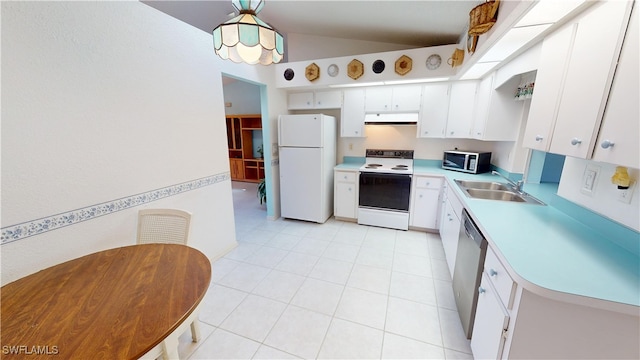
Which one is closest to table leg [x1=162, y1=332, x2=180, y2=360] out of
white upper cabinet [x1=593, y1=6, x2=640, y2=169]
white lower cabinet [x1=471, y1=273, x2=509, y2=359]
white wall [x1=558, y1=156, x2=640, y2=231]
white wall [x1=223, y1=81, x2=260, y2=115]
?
white lower cabinet [x1=471, y1=273, x2=509, y2=359]

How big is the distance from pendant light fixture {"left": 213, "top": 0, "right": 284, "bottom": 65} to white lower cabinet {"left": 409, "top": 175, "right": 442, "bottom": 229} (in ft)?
Result: 8.12

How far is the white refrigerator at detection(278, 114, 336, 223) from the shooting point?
328 centimetres

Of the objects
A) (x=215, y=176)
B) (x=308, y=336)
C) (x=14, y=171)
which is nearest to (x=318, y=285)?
(x=308, y=336)

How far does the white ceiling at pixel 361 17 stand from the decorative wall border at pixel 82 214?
2.26m

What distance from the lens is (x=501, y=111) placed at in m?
2.47

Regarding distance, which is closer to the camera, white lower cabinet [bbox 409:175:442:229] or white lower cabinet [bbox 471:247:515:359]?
white lower cabinet [bbox 471:247:515:359]

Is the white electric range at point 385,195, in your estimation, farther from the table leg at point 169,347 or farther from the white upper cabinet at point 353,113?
the table leg at point 169,347

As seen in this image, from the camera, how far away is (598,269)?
979 mm

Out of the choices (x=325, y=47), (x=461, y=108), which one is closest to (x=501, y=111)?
(x=461, y=108)

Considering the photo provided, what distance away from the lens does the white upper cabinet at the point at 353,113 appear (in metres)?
3.43

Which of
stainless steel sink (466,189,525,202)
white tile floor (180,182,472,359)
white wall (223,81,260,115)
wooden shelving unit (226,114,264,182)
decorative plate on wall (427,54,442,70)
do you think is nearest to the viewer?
white tile floor (180,182,472,359)

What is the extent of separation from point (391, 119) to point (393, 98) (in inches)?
11.7

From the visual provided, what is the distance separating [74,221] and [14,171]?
1.29 feet

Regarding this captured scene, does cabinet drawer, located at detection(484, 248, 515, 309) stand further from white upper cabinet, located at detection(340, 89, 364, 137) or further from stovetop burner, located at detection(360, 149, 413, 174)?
white upper cabinet, located at detection(340, 89, 364, 137)
